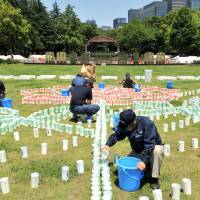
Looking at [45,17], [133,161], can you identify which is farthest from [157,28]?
[133,161]

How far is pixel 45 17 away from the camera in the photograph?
80.2m

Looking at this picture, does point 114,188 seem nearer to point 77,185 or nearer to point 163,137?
point 77,185

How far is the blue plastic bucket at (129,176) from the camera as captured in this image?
6.79 m

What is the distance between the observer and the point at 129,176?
22.4 ft

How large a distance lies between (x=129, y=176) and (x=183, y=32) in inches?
2139

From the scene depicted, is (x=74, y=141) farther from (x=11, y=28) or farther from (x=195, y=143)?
(x=11, y=28)

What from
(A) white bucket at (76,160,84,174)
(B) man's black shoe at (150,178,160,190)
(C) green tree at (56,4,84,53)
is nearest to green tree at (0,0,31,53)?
(C) green tree at (56,4,84,53)

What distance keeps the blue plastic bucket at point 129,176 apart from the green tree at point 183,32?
176 feet

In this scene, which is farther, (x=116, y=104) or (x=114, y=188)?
(x=116, y=104)

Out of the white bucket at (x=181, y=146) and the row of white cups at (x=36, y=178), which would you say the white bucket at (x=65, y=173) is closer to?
the row of white cups at (x=36, y=178)

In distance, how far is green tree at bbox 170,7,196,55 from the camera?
2297 inches

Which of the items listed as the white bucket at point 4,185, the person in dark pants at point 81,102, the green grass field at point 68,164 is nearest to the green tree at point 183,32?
the person in dark pants at point 81,102

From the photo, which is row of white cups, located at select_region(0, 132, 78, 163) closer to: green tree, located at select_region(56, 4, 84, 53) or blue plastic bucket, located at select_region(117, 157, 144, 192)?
blue plastic bucket, located at select_region(117, 157, 144, 192)

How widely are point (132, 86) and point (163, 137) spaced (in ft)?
29.3
